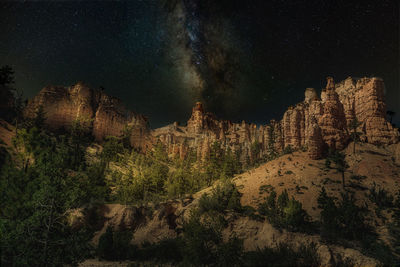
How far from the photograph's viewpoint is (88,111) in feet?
266

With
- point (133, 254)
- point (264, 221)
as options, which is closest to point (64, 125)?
point (133, 254)

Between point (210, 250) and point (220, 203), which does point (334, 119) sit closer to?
point (220, 203)

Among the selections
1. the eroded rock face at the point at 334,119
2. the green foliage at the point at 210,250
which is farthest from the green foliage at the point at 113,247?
the eroded rock face at the point at 334,119

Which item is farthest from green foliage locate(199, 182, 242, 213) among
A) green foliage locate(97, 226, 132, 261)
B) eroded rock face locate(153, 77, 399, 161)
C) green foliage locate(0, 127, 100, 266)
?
eroded rock face locate(153, 77, 399, 161)

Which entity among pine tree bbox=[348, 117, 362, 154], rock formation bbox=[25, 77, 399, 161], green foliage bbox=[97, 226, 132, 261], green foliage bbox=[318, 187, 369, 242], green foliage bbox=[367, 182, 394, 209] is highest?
rock formation bbox=[25, 77, 399, 161]

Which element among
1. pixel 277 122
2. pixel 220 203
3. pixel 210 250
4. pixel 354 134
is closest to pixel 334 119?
pixel 354 134

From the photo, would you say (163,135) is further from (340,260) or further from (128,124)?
(340,260)

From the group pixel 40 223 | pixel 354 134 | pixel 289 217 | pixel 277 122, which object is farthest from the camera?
pixel 277 122

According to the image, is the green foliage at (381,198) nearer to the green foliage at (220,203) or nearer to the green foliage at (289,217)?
the green foliage at (289,217)

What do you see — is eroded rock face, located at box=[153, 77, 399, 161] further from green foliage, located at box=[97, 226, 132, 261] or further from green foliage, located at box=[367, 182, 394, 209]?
green foliage, located at box=[97, 226, 132, 261]

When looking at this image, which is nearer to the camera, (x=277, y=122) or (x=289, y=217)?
(x=289, y=217)

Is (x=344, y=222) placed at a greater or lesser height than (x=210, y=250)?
→ greater

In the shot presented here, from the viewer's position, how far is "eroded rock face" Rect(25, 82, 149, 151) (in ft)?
242

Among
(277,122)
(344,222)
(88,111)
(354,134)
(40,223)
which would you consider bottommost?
(344,222)
